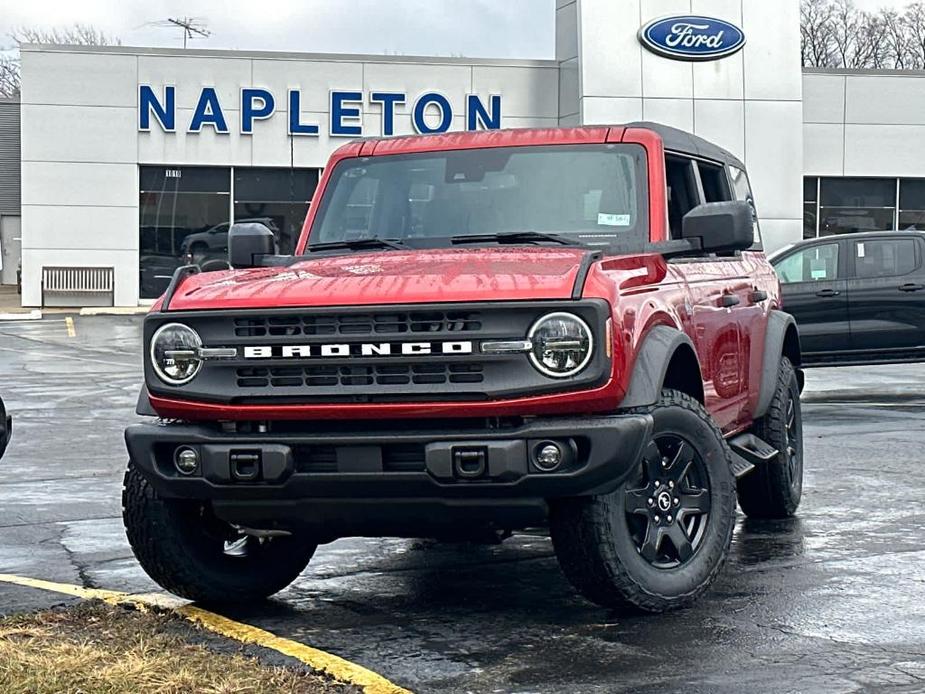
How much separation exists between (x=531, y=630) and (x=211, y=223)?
29179 mm

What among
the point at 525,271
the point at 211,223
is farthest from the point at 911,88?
the point at 525,271

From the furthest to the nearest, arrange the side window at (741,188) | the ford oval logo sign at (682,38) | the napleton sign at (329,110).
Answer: the napleton sign at (329,110)
the ford oval logo sign at (682,38)
the side window at (741,188)

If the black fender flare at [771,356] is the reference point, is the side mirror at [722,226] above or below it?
above

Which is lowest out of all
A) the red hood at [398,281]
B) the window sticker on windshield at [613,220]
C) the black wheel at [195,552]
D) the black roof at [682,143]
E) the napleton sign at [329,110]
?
the black wheel at [195,552]

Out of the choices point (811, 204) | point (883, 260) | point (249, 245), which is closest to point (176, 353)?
point (249, 245)

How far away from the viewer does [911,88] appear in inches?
1394

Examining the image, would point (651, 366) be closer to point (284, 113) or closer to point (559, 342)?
point (559, 342)

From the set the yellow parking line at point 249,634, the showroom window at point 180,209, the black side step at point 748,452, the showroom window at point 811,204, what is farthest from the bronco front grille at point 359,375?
the showroom window at point 811,204

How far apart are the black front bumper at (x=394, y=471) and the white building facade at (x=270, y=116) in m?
27.5

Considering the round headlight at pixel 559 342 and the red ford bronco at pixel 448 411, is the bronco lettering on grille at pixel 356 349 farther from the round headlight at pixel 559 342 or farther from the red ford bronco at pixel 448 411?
the round headlight at pixel 559 342

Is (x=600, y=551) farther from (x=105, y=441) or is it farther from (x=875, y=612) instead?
(x=105, y=441)

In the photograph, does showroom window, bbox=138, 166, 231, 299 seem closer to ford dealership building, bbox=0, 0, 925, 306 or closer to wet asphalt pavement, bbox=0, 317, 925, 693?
ford dealership building, bbox=0, 0, 925, 306

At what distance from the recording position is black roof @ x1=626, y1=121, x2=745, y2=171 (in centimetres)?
739

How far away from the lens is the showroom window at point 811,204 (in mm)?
35719
